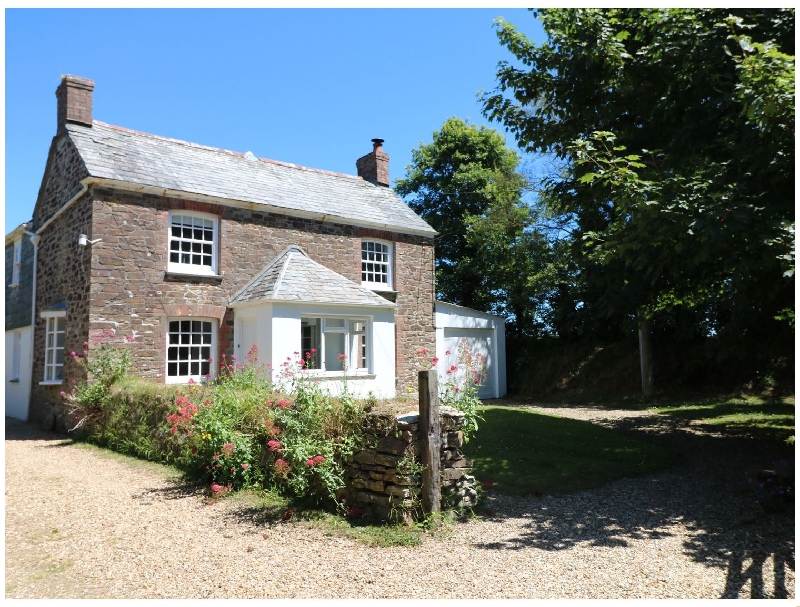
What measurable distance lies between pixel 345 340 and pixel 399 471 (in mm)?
9952

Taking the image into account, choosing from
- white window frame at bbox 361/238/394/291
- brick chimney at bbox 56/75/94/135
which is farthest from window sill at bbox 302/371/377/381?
brick chimney at bbox 56/75/94/135

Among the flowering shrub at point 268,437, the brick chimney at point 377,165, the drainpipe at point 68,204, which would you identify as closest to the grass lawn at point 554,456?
the flowering shrub at point 268,437

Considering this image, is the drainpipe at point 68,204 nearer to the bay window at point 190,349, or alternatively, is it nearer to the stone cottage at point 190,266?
the stone cottage at point 190,266

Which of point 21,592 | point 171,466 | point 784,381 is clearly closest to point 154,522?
point 21,592

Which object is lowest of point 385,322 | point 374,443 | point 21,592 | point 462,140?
point 21,592

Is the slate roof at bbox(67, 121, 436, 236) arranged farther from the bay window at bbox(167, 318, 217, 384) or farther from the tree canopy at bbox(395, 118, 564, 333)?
the tree canopy at bbox(395, 118, 564, 333)

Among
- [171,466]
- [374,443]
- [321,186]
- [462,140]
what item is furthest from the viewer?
[462,140]

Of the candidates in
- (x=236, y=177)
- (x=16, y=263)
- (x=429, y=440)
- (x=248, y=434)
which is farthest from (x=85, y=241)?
(x=429, y=440)

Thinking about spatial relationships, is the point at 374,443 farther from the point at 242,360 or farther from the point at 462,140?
the point at 462,140

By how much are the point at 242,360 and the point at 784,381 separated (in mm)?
16048

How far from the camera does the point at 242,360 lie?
15.6 m

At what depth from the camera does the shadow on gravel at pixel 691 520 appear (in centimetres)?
548

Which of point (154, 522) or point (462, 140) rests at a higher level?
point (462, 140)

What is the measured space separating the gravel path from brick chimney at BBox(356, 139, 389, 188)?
610 inches
